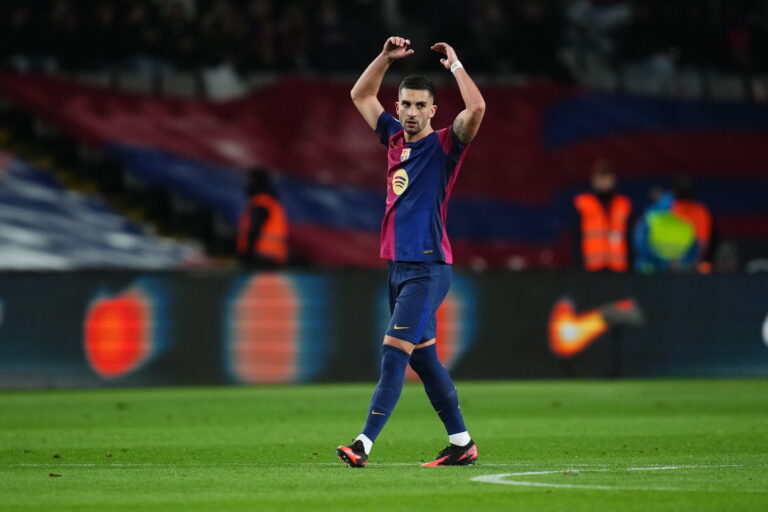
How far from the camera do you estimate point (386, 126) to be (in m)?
8.23

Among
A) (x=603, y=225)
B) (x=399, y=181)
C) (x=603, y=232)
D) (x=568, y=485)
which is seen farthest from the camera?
(x=603, y=232)

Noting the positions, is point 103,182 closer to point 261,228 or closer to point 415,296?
point 261,228

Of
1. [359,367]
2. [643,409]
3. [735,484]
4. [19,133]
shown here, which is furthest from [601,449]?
[19,133]

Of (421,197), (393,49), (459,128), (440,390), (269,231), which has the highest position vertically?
(393,49)

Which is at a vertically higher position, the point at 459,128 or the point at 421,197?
the point at 459,128

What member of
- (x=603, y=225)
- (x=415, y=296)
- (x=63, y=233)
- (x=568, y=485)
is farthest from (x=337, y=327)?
(x=568, y=485)

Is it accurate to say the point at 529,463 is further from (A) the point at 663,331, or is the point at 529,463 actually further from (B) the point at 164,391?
(A) the point at 663,331

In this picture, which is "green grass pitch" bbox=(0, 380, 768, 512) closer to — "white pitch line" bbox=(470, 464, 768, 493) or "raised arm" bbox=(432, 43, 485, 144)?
"white pitch line" bbox=(470, 464, 768, 493)

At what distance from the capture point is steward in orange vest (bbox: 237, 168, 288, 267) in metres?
16.2

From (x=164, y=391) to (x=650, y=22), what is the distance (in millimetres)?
12301

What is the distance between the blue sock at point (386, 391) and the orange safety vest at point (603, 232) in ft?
27.5

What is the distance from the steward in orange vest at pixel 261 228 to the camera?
16172mm

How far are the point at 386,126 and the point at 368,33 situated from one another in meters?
14.7

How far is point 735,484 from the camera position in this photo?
7039 mm
